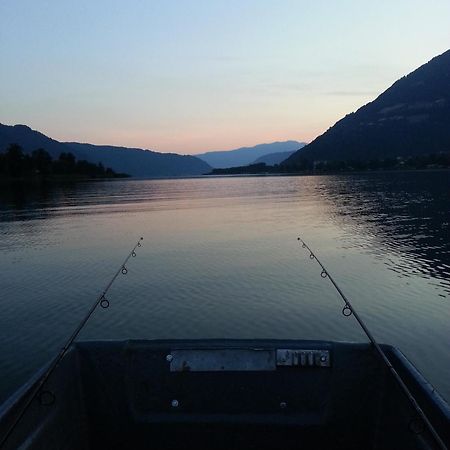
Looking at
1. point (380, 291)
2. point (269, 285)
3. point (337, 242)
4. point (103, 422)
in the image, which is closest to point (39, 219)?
point (337, 242)

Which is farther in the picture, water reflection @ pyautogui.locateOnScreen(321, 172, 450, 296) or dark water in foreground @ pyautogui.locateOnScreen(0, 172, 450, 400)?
water reflection @ pyautogui.locateOnScreen(321, 172, 450, 296)

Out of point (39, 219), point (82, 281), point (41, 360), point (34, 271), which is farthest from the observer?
point (39, 219)

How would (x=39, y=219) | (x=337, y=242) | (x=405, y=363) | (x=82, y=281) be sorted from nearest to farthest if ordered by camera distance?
(x=405, y=363), (x=82, y=281), (x=337, y=242), (x=39, y=219)

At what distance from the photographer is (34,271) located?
24.1 metres

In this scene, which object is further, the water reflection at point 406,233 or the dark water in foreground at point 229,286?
the water reflection at point 406,233

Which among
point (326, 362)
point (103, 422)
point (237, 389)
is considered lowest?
point (103, 422)

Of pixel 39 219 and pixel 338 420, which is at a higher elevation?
pixel 338 420

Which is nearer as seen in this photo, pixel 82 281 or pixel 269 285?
pixel 269 285

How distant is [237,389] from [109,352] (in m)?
2.32

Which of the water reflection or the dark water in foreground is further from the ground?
the dark water in foreground

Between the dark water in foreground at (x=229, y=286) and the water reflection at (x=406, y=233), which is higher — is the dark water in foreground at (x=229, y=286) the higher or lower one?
the higher one

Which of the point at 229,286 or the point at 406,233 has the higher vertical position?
the point at 229,286

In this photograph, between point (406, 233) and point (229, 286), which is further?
point (406, 233)

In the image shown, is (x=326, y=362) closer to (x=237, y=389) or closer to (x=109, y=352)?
(x=237, y=389)
